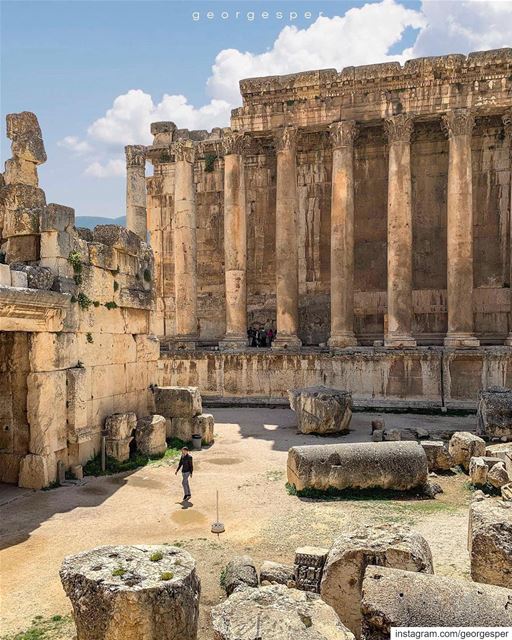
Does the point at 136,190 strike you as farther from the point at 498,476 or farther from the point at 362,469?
the point at 498,476

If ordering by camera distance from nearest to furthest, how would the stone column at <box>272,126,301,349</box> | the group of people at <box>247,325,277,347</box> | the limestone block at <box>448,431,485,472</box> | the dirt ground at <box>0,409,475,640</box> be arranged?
the dirt ground at <box>0,409,475,640</box> → the limestone block at <box>448,431,485,472</box> → the stone column at <box>272,126,301,349</box> → the group of people at <box>247,325,277,347</box>

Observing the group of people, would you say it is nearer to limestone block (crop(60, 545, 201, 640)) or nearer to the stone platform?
the stone platform

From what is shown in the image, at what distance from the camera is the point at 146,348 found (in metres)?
14.9

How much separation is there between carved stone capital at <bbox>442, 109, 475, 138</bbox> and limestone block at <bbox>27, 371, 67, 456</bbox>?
1685 cm

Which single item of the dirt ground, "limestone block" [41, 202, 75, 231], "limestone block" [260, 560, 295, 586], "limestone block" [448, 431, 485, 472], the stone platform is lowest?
the dirt ground

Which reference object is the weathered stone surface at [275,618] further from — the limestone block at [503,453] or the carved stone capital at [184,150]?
the carved stone capital at [184,150]

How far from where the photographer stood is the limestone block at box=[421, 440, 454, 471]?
11750 millimetres

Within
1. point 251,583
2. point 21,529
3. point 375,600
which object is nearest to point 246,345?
point 21,529

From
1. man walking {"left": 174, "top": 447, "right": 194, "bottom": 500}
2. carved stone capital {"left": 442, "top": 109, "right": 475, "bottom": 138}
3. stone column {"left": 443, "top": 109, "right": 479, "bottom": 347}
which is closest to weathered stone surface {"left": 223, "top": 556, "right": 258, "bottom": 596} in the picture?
man walking {"left": 174, "top": 447, "right": 194, "bottom": 500}

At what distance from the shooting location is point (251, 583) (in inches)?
254

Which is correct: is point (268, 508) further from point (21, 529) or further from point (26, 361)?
point (26, 361)

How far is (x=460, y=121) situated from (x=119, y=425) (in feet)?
54.0

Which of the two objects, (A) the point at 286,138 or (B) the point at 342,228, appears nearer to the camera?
(B) the point at 342,228

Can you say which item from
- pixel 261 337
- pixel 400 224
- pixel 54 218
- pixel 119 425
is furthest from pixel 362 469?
pixel 261 337
